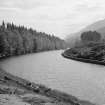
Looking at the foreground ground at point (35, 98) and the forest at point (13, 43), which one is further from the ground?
the forest at point (13, 43)

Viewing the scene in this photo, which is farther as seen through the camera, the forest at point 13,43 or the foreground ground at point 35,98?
the forest at point 13,43

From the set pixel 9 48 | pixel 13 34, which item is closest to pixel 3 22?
pixel 13 34

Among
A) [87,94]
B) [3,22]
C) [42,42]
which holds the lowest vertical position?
[87,94]

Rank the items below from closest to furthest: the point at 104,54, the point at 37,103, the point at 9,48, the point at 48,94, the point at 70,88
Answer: the point at 37,103, the point at 48,94, the point at 70,88, the point at 104,54, the point at 9,48

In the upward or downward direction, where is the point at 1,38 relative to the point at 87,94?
upward

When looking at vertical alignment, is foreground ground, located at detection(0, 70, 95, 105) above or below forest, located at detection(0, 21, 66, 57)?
below

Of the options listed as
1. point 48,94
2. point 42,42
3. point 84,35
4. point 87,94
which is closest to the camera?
point 48,94

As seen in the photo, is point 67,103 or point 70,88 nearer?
point 67,103

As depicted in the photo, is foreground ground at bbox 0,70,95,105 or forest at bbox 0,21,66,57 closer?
foreground ground at bbox 0,70,95,105

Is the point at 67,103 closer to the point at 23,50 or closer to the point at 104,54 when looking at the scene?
the point at 104,54

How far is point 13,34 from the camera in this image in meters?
102

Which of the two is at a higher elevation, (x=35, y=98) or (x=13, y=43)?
(x=13, y=43)

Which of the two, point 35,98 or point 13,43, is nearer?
point 35,98

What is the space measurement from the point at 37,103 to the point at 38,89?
6.68 m
